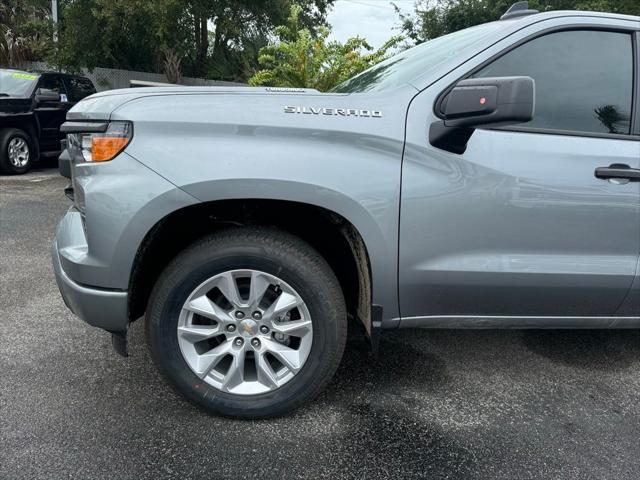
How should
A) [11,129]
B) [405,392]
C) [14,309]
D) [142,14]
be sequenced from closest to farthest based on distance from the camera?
[405,392], [14,309], [11,129], [142,14]

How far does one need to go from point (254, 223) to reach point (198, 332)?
547 mm

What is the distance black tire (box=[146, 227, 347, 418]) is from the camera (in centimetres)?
230

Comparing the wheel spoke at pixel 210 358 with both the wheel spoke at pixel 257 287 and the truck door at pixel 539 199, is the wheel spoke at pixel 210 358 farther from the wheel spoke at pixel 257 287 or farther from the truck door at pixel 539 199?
the truck door at pixel 539 199

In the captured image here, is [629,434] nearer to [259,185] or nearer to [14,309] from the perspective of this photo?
[259,185]

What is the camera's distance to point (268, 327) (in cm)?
239

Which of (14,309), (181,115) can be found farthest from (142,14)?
(181,115)

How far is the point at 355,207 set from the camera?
7.48 ft

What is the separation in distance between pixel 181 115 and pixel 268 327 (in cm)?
99

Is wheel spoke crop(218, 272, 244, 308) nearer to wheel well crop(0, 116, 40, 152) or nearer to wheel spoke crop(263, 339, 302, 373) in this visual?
wheel spoke crop(263, 339, 302, 373)

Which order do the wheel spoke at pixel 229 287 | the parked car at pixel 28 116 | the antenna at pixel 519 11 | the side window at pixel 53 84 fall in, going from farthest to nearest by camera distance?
the side window at pixel 53 84
the parked car at pixel 28 116
the antenna at pixel 519 11
the wheel spoke at pixel 229 287

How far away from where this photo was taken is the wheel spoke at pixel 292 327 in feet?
7.82

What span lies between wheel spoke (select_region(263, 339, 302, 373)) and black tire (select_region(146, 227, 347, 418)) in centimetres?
4

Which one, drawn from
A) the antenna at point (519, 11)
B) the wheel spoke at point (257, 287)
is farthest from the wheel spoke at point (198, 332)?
the antenna at point (519, 11)

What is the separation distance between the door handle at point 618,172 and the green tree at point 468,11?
15579 millimetres
